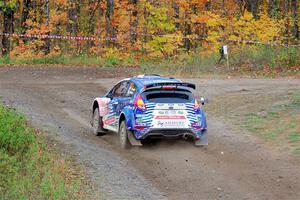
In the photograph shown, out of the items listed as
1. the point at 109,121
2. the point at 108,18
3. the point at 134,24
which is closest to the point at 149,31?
the point at 134,24

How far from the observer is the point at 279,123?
53.5ft

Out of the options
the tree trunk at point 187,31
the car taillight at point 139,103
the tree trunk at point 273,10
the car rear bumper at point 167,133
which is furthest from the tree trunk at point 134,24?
the car rear bumper at point 167,133

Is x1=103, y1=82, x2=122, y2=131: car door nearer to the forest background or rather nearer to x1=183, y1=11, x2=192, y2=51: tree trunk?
the forest background

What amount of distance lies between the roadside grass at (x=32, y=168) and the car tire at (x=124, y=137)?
5.47 ft

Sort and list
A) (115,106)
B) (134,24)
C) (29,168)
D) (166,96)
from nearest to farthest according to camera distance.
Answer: (29,168), (166,96), (115,106), (134,24)

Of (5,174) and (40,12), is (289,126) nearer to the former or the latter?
(5,174)

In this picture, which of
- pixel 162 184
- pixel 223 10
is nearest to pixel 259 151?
pixel 162 184

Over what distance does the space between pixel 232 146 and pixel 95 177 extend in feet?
14.1

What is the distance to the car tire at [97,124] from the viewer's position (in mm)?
15500

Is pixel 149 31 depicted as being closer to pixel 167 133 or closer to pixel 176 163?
pixel 167 133

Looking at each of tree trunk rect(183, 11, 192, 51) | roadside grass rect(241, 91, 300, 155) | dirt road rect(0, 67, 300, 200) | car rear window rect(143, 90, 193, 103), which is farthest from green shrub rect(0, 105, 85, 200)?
tree trunk rect(183, 11, 192, 51)

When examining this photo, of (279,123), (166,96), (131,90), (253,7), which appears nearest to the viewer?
(166,96)

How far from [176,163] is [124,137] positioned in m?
1.73

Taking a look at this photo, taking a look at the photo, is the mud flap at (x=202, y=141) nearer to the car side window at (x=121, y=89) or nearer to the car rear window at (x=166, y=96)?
the car rear window at (x=166, y=96)
